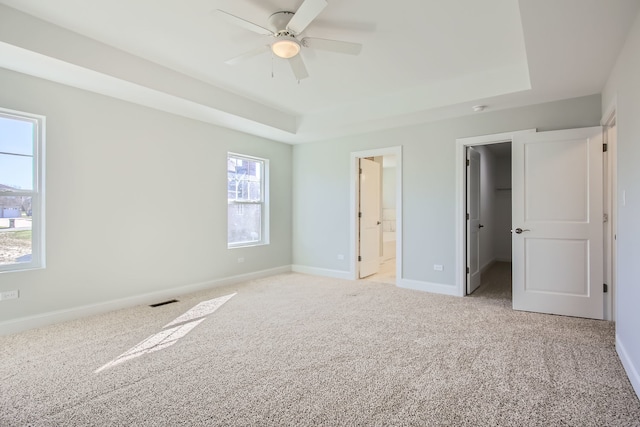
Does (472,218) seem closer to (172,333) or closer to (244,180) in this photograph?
(244,180)

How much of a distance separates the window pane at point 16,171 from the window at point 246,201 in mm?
2508

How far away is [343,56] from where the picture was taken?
11.2ft

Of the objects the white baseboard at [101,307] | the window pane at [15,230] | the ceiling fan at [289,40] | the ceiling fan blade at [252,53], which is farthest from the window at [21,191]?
the ceiling fan at [289,40]

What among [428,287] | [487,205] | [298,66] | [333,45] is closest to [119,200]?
[298,66]

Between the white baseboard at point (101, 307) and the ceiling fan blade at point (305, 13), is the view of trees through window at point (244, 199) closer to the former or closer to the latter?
the white baseboard at point (101, 307)

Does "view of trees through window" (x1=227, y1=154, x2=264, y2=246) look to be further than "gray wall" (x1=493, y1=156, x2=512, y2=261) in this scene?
No

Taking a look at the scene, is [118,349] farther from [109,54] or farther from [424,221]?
[424,221]

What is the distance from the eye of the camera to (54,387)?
2203 millimetres

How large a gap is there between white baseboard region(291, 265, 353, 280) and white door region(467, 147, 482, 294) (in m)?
1.89

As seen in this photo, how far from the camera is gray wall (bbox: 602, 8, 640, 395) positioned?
7.31 feet

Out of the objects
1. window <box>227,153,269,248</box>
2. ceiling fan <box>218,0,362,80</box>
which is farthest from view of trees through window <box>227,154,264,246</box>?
ceiling fan <box>218,0,362,80</box>

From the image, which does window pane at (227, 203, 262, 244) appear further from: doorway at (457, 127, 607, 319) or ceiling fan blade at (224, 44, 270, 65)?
doorway at (457, 127, 607, 319)

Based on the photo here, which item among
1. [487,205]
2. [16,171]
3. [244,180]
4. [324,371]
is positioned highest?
[244,180]

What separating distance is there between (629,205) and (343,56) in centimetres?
274
